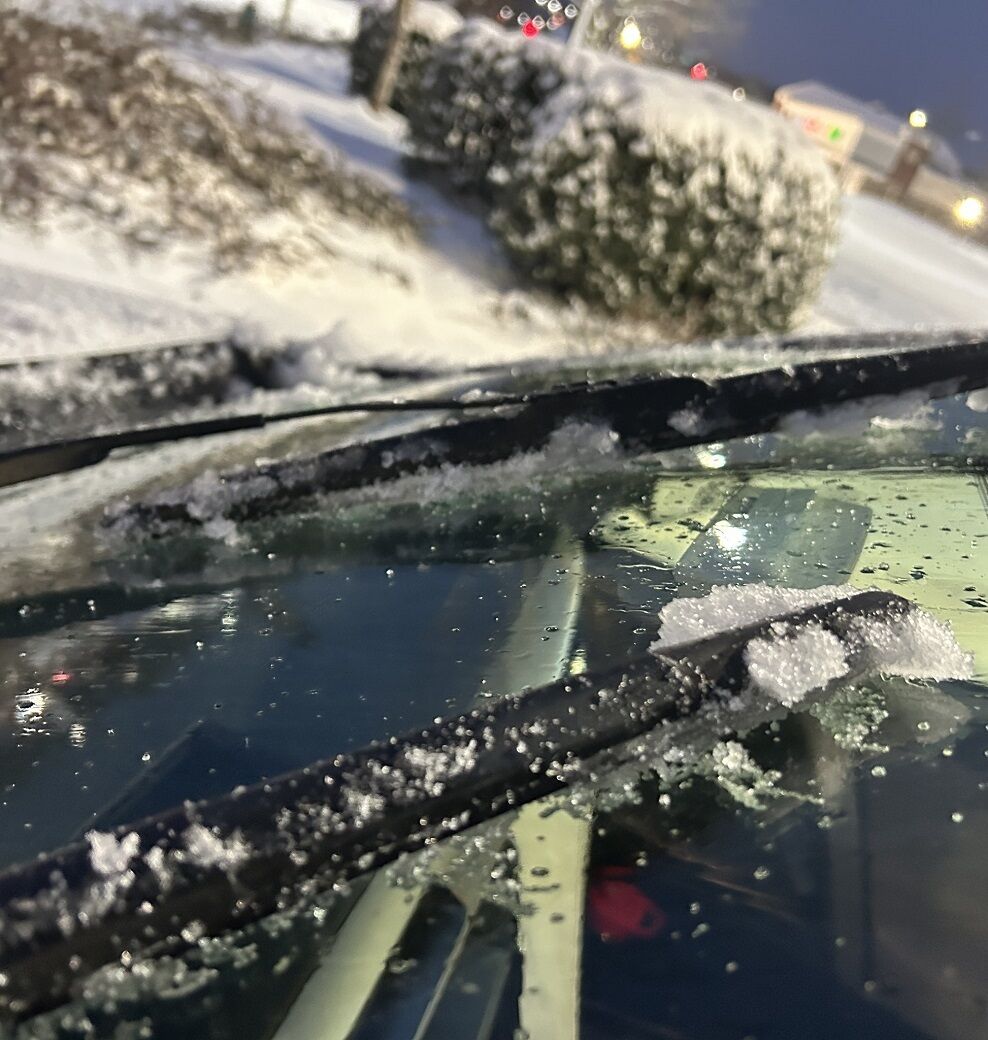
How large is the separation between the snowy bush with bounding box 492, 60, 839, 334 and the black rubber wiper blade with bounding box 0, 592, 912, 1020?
751cm

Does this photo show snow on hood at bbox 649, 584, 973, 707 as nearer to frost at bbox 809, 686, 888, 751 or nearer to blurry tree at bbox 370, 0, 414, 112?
frost at bbox 809, 686, 888, 751

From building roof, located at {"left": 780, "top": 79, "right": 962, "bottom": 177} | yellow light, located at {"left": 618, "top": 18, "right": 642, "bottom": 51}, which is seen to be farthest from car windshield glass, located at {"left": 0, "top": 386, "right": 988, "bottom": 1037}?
building roof, located at {"left": 780, "top": 79, "right": 962, "bottom": 177}

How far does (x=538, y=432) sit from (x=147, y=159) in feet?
26.2

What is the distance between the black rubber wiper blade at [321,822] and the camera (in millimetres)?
727

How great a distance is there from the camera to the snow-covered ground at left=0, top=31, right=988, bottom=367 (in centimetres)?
554

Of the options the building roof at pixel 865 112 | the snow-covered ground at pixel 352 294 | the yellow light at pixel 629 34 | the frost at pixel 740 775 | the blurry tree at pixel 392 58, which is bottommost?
the snow-covered ground at pixel 352 294

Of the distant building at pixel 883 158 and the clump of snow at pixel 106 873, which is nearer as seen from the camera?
the clump of snow at pixel 106 873

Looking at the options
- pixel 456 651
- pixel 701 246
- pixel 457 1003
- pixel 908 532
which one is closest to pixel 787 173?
pixel 701 246

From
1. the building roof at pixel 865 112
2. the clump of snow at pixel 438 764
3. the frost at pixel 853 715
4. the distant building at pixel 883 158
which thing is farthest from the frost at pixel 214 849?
the building roof at pixel 865 112

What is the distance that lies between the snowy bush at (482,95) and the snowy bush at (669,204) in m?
0.91

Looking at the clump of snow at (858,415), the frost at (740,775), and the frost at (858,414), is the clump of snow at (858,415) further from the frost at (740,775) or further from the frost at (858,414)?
the frost at (740,775)

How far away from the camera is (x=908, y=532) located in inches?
61.2

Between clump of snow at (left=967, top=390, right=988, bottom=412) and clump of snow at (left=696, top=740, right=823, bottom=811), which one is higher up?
clump of snow at (left=967, top=390, right=988, bottom=412)

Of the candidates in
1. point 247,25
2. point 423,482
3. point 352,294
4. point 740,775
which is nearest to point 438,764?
point 740,775
